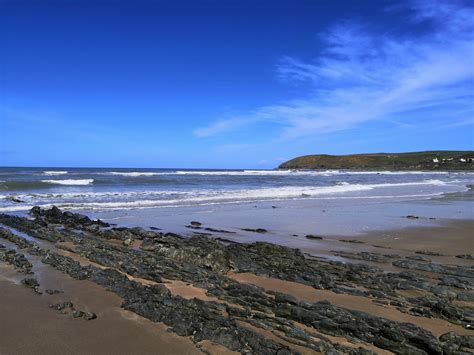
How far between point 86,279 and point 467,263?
329 inches

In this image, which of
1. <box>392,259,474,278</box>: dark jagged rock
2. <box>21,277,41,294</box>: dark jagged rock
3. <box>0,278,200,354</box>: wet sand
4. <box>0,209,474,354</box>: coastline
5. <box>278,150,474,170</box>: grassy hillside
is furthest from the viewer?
<box>278,150,474,170</box>: grassy hillside

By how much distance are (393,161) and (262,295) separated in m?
133

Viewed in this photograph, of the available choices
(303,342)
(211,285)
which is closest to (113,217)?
(211,285)

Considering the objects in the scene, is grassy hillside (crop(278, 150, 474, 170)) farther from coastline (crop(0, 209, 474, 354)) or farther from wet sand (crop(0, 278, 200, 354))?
wet sand (crop(0, 278, 200, 354))

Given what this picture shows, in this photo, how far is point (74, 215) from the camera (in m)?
14.9

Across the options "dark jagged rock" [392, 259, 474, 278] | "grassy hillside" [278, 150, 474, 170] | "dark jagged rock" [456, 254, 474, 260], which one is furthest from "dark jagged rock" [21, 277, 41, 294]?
"grassy hillside" [278, 150, 474, 170]

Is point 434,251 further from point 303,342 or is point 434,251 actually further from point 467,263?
point 303,342

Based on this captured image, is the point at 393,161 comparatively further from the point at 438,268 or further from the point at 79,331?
the point at 79,331

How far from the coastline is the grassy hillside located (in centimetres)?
10755

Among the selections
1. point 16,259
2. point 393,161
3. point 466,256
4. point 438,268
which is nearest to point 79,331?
point 16,259

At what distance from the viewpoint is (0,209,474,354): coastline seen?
4617mm

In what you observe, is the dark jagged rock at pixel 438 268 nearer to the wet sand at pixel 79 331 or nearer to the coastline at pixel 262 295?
the coastline at pixel 262 295

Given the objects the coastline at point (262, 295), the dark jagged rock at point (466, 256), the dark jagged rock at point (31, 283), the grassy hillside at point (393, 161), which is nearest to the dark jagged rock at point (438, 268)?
the coastline at point (262, 295)

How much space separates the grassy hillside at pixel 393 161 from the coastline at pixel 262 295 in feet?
353
